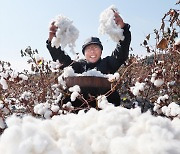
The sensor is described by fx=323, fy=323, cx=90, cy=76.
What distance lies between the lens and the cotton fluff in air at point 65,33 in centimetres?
308

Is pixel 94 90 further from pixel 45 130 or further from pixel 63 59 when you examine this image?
pixel 45 130

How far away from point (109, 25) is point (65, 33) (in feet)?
1.42

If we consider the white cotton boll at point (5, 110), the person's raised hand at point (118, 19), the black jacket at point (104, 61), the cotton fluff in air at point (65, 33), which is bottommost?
the white cotton boll at point (5, 110)

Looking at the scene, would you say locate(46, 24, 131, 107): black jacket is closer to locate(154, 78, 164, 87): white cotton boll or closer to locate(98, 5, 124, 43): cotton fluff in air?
locate(154, 78, 164, 87): white cotton boll

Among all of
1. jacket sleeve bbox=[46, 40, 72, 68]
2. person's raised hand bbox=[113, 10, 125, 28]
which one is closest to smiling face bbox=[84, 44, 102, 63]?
jacket sleeve bbox=[46, 40, 72, 68]

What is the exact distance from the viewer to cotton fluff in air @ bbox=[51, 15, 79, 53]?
3080mm

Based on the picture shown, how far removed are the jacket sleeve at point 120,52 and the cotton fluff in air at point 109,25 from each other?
489mm

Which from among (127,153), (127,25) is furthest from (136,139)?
(127,25)

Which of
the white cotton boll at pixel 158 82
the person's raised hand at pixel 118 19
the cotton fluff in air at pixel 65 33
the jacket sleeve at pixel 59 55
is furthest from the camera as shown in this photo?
the jacket sleeve at pixel 59 55

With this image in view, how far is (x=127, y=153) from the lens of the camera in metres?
0.67

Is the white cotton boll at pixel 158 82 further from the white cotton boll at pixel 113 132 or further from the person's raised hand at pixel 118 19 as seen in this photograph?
the white cotton boll at pixel 113 132

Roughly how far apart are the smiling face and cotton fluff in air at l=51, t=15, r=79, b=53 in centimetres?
105

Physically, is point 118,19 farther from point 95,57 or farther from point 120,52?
point 95,57

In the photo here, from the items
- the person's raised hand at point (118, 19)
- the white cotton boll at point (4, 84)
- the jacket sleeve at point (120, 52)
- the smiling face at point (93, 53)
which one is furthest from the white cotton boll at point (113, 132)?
the white cotton boll at point (4, 84)
